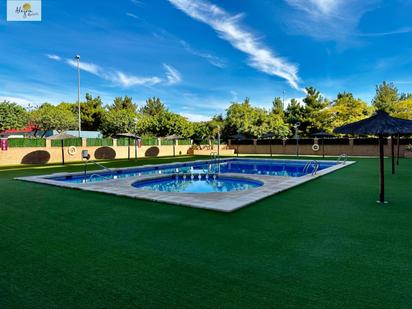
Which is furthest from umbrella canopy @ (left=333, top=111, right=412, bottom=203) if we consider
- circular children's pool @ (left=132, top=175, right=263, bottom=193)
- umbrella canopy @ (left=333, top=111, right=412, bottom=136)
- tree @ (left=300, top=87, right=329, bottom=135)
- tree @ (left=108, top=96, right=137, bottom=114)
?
tree @ (left=108, top=96, right=137, bottom=114)

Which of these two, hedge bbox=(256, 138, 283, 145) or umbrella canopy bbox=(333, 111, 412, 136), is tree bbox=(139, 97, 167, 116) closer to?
hedge bbox=(256, 138, 283, 145)

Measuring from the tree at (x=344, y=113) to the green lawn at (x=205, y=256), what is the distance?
91.0 feet

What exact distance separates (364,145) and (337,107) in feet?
23.4

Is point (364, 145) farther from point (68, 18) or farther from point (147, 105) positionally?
point (147, 105)

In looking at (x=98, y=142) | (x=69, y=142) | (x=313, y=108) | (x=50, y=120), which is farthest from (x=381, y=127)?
(x=50, y=120)

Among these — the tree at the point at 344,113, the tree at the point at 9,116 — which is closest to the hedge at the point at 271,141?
the tree at the point at 344,113

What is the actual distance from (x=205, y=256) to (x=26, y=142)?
19.5m

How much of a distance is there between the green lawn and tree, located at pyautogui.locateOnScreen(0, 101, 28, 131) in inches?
1134

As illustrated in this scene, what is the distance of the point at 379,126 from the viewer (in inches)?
238

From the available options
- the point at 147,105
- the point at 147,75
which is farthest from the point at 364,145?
the point at 147,105

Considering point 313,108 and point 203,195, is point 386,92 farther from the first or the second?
point 203,195

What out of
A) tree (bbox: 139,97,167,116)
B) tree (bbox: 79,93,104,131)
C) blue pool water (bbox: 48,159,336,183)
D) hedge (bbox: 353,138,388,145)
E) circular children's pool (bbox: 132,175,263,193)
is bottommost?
circular children's pool (bbox: 132,175,263,193)

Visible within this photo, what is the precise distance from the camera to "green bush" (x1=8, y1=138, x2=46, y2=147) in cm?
1798

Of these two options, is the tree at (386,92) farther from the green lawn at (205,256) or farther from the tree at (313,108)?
the green lawn at (205,256)
